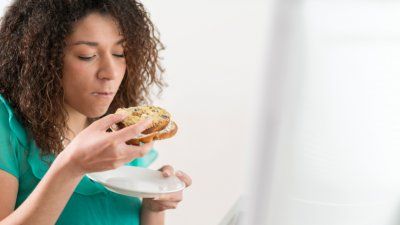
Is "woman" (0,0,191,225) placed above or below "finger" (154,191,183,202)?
above

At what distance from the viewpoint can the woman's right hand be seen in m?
0.77

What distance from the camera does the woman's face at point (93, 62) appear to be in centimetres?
100

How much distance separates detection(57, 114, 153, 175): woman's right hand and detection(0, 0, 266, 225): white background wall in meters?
0.55

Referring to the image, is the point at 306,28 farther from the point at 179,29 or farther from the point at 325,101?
the point at 179,29

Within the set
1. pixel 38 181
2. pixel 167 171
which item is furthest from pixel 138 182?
pixel 38 181

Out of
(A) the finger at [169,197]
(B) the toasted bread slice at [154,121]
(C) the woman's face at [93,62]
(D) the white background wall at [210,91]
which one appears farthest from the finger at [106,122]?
(D) the white background wall at [210,91]

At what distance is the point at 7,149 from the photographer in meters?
0.94

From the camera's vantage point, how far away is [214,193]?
1.37 m

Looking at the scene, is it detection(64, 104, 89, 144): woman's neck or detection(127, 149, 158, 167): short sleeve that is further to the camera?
detection(127, 149, 158, 167): short sleeve

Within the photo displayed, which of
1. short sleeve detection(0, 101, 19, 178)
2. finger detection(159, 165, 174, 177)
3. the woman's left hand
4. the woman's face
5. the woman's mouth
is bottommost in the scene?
the woman's left hand

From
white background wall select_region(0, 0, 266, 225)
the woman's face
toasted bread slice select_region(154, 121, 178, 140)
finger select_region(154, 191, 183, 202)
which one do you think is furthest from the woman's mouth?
white background wall select_region(0, 0, 266, 225)

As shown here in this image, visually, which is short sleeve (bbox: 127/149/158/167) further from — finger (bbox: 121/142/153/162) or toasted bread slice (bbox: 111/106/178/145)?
finger (bbox: 121/142/153/162)

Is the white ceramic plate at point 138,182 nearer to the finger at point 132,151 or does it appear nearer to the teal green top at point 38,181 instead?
the teal green top at point 38,181

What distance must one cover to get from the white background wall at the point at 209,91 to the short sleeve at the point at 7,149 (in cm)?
53
